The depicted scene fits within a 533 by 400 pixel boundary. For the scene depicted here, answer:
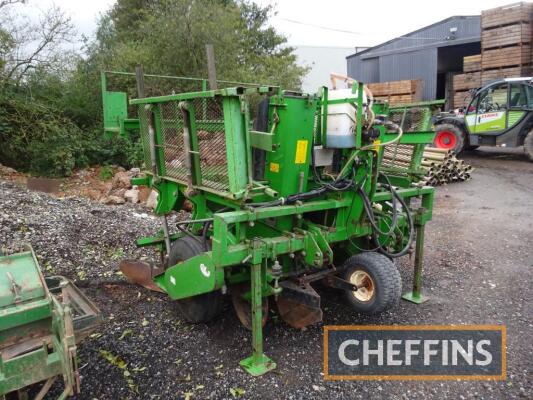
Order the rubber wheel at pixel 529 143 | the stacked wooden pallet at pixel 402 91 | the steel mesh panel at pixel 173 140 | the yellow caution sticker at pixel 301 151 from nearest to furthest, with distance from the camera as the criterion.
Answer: the yellow caution sticker at pixel 301 151 → the steel mesh panel at pixel 173 140 → the rubber wheel at pixel 529 143 → the stacked wooden pallet at pixel 402 91

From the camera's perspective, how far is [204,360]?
3061 mm

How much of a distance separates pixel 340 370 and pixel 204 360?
0.92 metres

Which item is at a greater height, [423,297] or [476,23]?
[476,23]

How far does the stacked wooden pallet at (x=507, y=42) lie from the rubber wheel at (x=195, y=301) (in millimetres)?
11908

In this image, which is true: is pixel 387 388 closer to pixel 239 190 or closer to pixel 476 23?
pixel 239 190

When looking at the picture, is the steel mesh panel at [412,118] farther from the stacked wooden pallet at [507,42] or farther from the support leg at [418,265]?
the stacked wooden pallet at [507,42]

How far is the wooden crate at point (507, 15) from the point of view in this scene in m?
11.8

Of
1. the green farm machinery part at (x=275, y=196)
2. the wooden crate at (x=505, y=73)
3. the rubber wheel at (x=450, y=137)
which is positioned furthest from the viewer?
the wooden crate at (x=505, y=73)

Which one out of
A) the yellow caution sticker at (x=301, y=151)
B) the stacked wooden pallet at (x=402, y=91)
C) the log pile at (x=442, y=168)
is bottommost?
the log pile at (x=442, y=168)

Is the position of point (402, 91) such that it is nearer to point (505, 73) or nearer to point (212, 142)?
point (505, 73)

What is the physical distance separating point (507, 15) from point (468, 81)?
1.95m

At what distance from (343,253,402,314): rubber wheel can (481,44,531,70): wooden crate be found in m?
11.4

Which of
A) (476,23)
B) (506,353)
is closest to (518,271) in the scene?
(506,353)

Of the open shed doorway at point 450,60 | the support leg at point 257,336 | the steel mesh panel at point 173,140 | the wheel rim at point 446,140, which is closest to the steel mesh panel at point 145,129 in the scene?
the steel mesh panel at point 173,140
